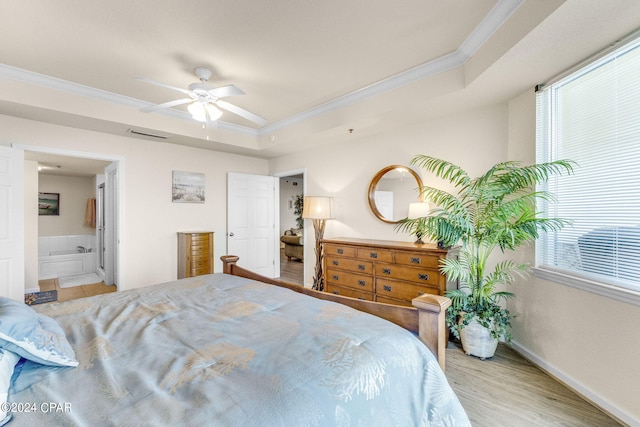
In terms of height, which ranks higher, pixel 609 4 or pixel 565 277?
pixel 609 4

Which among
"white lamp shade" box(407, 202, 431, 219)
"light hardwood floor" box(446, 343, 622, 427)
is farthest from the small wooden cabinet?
"light hardwood floor" box(446, 343, 622, 427)

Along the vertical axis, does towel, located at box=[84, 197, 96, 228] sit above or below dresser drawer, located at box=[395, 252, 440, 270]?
above

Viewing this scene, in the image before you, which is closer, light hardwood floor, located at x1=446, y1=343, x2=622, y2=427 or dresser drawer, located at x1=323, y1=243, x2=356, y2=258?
light hardwood floor, located at x1=446, y1=343, x2=622, y2=427

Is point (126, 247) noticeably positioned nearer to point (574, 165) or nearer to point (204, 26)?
point (204, 26)

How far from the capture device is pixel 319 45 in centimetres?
237

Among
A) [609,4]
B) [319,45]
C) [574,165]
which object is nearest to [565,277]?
[574,165]

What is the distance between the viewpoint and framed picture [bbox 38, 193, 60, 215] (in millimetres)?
6793

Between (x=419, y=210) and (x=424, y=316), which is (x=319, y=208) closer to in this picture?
(x=419, y=210)

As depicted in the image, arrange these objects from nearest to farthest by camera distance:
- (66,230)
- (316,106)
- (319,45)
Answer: (319,45)
(316,106)
(66,230)

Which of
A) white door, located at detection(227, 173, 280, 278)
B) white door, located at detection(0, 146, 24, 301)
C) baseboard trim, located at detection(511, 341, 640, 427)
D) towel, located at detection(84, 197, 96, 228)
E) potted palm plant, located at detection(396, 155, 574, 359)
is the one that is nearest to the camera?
baseboard trim, located at detection(511, 341, 640, 427)

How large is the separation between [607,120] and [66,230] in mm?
9917

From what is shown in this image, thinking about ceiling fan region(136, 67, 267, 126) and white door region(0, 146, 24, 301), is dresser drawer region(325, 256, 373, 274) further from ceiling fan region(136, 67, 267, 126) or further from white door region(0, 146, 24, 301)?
white door region(0, 146, 24, 301)

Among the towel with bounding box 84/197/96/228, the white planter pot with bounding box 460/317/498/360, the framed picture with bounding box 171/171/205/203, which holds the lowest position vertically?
the white planter pot with bounding box 460/317/498/360

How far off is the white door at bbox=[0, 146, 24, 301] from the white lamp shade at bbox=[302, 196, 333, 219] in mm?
3320
